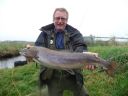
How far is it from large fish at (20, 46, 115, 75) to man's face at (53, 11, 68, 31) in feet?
1.72

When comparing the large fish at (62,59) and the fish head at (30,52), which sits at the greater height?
the fish head at (30,52)

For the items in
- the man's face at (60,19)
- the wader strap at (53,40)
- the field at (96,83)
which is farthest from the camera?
the field at (96,83)

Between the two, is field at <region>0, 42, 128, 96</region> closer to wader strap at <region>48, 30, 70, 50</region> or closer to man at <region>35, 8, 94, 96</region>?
man at <region>35, 8, 94, 96</region>

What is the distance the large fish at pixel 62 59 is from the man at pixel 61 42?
276mm

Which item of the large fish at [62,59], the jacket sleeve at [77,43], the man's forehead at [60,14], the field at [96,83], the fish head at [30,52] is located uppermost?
the man's forehead at [60,14]

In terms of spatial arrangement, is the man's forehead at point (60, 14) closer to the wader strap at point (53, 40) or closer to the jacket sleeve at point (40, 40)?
the wader strap at point (53, 40)

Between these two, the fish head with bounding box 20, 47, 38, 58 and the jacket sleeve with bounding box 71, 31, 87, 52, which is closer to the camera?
the fish head with bounding box 20, 47, 38, 58

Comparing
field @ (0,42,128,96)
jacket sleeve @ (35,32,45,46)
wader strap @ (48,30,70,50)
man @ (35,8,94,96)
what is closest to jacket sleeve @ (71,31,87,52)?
man @ (35,8,94,96)

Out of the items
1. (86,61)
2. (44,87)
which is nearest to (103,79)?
(44,87)

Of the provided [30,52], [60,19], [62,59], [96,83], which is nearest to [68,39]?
[60,19]

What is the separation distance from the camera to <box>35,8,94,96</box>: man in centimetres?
634

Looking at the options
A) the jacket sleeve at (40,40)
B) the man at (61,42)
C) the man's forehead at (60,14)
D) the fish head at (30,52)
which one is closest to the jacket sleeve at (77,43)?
the man at (61,42)

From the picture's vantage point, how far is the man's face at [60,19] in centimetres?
626

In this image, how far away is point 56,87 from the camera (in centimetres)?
684
